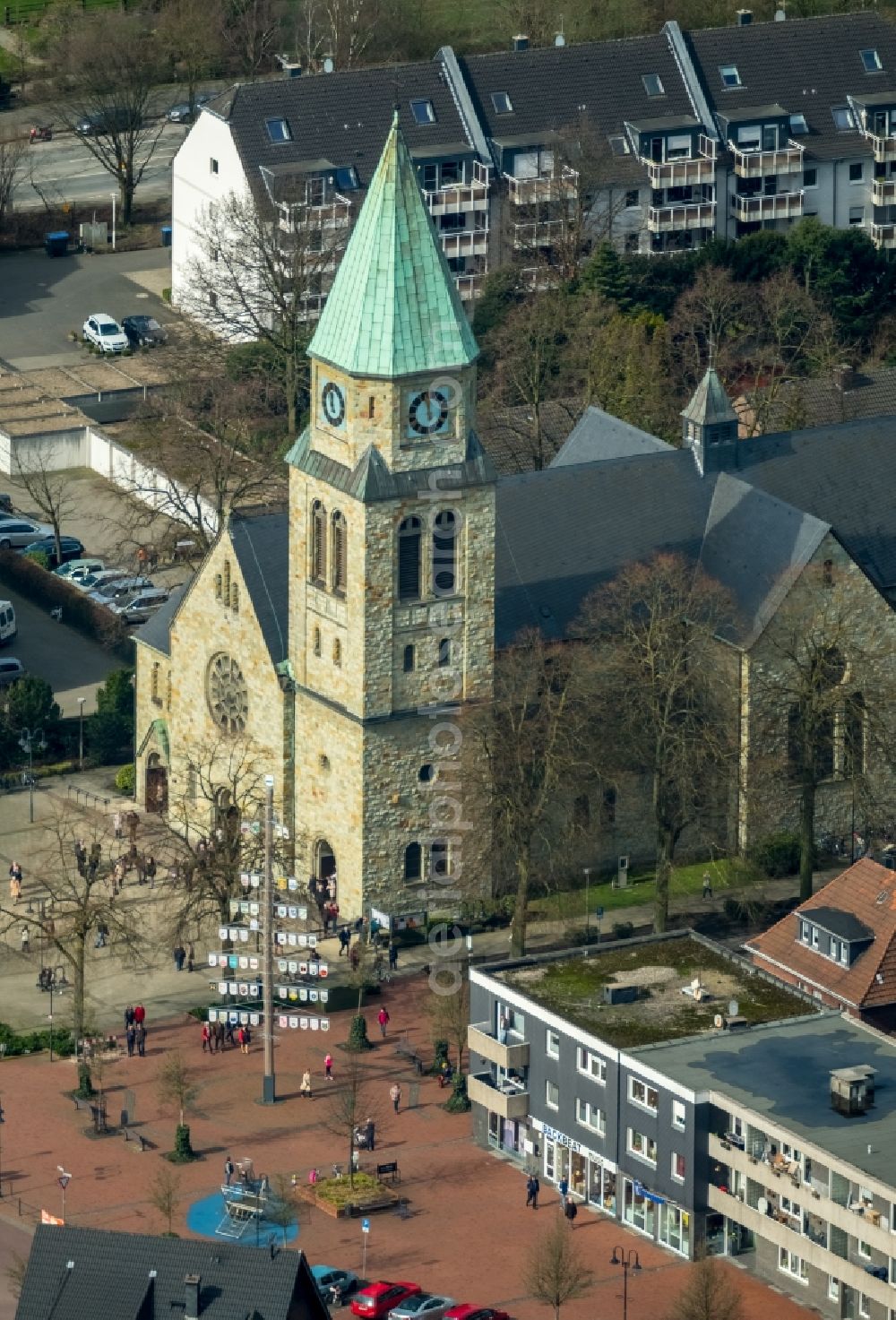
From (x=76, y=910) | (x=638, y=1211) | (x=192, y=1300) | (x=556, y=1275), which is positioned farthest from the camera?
(x=76, y=910)

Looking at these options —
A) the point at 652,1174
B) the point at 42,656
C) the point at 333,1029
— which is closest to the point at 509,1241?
the point at 652,1174

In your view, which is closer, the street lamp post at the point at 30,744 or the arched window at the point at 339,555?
the arched window at the point at 339,555

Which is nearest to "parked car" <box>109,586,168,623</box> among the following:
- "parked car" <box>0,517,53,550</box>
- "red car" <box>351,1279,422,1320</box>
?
"parked car" <box>0,517,53,550</box>

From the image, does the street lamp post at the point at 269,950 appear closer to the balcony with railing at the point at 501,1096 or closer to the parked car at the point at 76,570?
the balcony with railing at the point at 501,1096

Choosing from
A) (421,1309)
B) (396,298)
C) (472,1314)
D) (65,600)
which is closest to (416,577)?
(396,298)

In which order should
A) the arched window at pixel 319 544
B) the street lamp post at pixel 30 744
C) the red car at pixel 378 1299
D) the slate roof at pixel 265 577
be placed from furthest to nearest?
1. the street lamp post at pixel 30 744
2. the slate roof at pixel 265 577
3. the arched window at pixel 319 544
4. the red car at pixel 378 1299

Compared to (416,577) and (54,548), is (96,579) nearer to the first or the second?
(54,548)

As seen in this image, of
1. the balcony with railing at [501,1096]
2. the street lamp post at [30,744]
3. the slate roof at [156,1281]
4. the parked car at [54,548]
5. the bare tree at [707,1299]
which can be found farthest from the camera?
the parked car at [54,548]

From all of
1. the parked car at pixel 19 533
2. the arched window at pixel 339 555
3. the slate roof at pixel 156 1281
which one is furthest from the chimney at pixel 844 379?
the slate roof at pixel 156 1281
